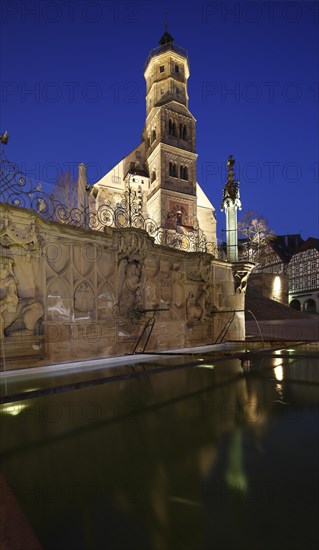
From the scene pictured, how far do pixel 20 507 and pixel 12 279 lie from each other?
14.3ft

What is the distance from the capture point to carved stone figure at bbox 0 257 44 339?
17.9 feet

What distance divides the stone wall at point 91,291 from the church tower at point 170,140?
2623 centimetres

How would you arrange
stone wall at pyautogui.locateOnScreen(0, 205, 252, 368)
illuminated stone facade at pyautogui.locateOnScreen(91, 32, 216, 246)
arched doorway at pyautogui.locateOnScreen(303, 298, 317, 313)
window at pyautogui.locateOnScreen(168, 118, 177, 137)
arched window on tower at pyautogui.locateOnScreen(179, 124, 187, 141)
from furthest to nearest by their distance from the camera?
arched doorway at pyautogui.locateOnScreen(303, 298, 317, 313)
arched window on tower at pyautogui.locateOnScreen(179, 124, 187, 141)
window at pyautogui.locateOnScreen(168, 118, 177, 137)
illuminated stone facade at pyautogui.locateOnScreen(91, 32, 216, 246)
stone wall at pyautogui.locateOnScreen(0, 205, 252, 368)

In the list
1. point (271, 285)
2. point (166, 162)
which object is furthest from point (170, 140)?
point (271, 285)

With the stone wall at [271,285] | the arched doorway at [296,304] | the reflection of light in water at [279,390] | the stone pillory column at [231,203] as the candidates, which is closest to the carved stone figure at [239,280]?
the stone pillory column at [231,203]

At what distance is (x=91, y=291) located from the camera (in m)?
6.89

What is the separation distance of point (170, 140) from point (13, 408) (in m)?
40.8

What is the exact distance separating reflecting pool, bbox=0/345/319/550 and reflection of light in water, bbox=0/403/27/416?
0.01 m

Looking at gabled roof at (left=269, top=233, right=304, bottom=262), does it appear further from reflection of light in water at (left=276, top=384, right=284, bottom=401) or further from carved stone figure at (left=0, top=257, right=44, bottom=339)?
carved stone figure at (left=0, top=257, right=44, bottom=339)

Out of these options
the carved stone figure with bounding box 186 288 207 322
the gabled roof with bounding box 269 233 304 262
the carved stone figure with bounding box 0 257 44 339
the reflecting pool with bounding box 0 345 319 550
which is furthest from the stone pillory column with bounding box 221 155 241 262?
the gabled roof with bounding box 269 233 304 262

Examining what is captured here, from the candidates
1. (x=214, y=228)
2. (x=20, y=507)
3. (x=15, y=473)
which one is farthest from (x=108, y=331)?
(x=214, y=228)

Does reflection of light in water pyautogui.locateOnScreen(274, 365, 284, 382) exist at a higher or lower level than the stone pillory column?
lower

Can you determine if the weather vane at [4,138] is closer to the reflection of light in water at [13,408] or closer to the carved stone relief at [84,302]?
the carved stone relief at [84,302]

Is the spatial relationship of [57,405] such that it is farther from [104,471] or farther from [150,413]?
[104,471]
